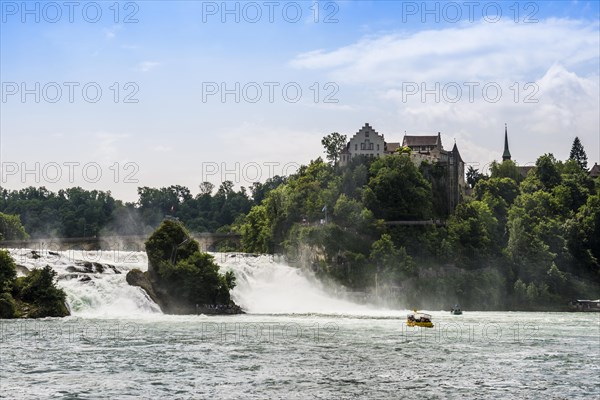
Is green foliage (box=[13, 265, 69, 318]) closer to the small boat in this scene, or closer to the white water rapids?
the white water rapids

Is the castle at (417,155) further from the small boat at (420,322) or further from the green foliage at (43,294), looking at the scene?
→ the green foliage at (43,294)

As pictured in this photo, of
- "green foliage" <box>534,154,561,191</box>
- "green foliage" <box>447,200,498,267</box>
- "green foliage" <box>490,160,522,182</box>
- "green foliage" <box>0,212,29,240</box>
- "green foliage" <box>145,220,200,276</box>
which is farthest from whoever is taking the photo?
"green foliage" <box>490,160,522,182</box>

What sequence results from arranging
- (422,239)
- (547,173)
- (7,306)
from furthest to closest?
(547,173), (422,239), (7,306)

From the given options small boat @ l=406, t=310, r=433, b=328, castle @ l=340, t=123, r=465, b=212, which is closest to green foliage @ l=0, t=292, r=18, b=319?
small boat @ l=406, t=310, r=433, b=328

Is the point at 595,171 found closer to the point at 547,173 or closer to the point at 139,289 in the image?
the point at 547,173

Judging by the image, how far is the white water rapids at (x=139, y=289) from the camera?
87375mm

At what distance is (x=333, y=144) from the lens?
155125mm

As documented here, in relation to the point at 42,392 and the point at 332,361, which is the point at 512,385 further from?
the point at 42,392

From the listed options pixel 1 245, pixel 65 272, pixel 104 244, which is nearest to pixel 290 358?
pixel 65 272

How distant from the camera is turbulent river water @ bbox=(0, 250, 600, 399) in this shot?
45.8 m

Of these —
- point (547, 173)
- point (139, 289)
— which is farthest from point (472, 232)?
Answer: point (139, 289)

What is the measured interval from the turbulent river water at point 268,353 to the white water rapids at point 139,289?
0.21 meters

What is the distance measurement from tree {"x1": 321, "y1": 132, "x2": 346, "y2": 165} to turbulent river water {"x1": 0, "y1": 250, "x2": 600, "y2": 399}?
58919 mm

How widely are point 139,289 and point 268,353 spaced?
114ft
